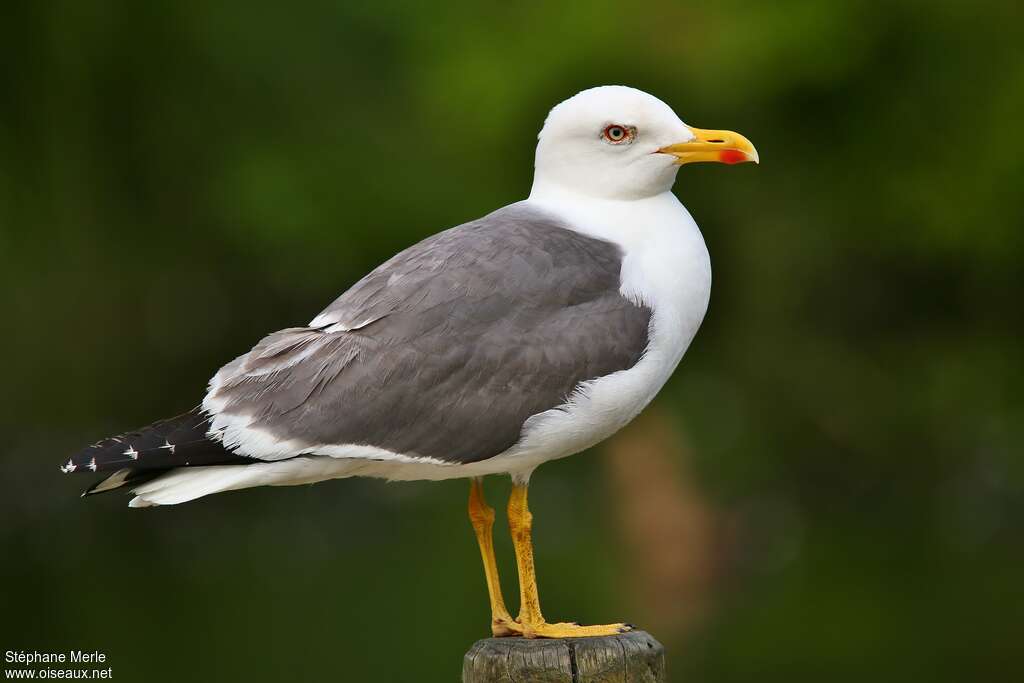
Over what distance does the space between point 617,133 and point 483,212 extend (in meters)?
13.2

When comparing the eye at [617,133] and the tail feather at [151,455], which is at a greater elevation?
the eye at [617,133]

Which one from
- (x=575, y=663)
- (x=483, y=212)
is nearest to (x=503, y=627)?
(x=575, y=663)

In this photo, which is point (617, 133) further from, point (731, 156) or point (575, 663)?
point (575, 663)

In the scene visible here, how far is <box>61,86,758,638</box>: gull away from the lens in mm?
4883

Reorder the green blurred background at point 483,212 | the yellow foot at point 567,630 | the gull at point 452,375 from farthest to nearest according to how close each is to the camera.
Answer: the green blurred background at point 483,212, the yellow foot at point 567,630, the gull at point 452,375

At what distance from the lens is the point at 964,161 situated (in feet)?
58.9

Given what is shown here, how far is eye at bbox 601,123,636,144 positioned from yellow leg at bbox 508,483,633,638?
3.97 ft

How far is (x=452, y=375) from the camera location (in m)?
4.93

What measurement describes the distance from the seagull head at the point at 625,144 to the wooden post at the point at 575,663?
1.55m

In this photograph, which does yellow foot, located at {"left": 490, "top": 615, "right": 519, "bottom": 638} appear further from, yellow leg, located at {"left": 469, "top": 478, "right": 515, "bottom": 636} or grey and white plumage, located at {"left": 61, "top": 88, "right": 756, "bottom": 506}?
grey and white plumage, located at {"left": 61, "top": 88, "right": 756, "bottom": 506}

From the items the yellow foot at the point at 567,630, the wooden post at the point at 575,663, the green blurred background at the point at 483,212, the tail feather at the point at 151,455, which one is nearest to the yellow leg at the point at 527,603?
the yellow foot at the point at 567,630

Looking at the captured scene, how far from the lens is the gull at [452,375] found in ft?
16.0

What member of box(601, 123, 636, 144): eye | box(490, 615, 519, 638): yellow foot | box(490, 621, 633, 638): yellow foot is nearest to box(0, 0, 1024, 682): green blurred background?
box(490, 615, 519, 638): yellow foot

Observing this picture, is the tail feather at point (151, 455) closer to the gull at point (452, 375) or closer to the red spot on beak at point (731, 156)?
→ the gull at point (452, 375)
